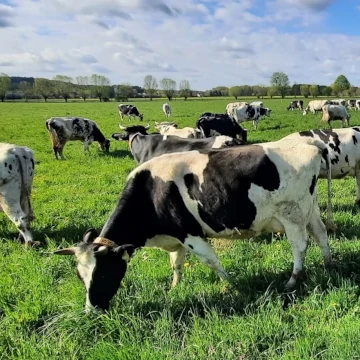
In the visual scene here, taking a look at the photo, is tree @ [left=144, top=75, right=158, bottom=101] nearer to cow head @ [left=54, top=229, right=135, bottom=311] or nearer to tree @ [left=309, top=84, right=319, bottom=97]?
tree @ [left=309, top=84, right=319, bottom=97]

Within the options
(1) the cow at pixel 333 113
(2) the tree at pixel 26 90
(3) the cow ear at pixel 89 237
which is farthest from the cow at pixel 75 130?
(2) the tree at pixel 26 90

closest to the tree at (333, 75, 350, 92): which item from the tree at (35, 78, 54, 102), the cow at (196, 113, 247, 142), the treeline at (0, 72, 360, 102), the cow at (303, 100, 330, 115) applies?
the treeline at (0, 72, 360, 102)

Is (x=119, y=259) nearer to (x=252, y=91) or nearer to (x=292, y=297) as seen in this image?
(x=292, y=297)

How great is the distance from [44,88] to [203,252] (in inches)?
3766

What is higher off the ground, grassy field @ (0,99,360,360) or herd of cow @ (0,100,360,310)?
herd of cow @ (0,100,360,310)

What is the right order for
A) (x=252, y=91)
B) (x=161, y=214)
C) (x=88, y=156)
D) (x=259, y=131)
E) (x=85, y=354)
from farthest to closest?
(x=252, y=91) < (x=259, y=131) < (x=88, y=156) < (x=161, y=214) < (x=85, y=354)

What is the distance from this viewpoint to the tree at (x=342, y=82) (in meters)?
91.5

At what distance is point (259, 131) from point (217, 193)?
62.8 feet

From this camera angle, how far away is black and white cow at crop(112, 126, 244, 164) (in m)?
9.27

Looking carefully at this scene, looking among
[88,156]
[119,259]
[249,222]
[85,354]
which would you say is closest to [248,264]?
[249,222]

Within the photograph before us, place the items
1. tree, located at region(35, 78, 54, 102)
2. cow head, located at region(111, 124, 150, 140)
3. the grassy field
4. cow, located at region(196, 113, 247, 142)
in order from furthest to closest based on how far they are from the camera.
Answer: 1. tree, located at region(35, 78, 54, 102)
2. cow, located at region(196, 113, 247, 142)
3. cow head, located at region(111, 124, 150, 140)
4. the grassy field

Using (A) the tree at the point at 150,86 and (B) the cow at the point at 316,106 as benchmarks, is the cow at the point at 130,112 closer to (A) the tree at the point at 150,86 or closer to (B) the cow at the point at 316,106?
(B) the cow at the point at 316,106

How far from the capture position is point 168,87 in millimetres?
95250

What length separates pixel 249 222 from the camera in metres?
4.69
